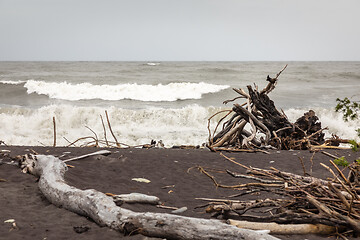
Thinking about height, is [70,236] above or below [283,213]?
below

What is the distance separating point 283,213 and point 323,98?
61.3 ft

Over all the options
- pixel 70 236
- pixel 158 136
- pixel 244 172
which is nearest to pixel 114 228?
pixel 70 236

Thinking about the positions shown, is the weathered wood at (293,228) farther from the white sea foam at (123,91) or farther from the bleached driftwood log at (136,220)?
the white sea foam at (123,91)

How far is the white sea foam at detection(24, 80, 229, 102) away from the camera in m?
19.8

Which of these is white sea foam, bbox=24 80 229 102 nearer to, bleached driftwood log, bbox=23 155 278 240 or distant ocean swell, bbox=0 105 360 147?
distant ocean swell, bbox=0 105 360 147

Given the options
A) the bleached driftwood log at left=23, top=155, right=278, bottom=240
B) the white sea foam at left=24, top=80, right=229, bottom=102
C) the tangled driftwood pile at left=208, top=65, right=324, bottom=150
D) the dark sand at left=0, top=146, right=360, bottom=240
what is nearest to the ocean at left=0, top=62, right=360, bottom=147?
the white sea foam at left=24, top=80, right=229, bottom=102

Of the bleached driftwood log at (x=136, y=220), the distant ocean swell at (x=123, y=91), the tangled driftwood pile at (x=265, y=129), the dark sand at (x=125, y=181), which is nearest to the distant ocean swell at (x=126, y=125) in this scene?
the tangled driftwood pile at (x=265, y=129)

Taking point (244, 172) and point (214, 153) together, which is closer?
point (244, 172)

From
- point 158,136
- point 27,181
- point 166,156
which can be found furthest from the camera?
point 158,136

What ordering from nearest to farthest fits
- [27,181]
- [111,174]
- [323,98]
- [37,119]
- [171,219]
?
[171,219] → [27,181] → [111,174] → [37,119] → [323,98]

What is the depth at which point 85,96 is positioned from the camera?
782 inches

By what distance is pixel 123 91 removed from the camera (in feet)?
67.9

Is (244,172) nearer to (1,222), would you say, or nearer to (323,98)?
(1,222)

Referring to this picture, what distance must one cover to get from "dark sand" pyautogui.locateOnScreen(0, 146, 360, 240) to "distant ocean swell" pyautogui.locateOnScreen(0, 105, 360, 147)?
412cm
